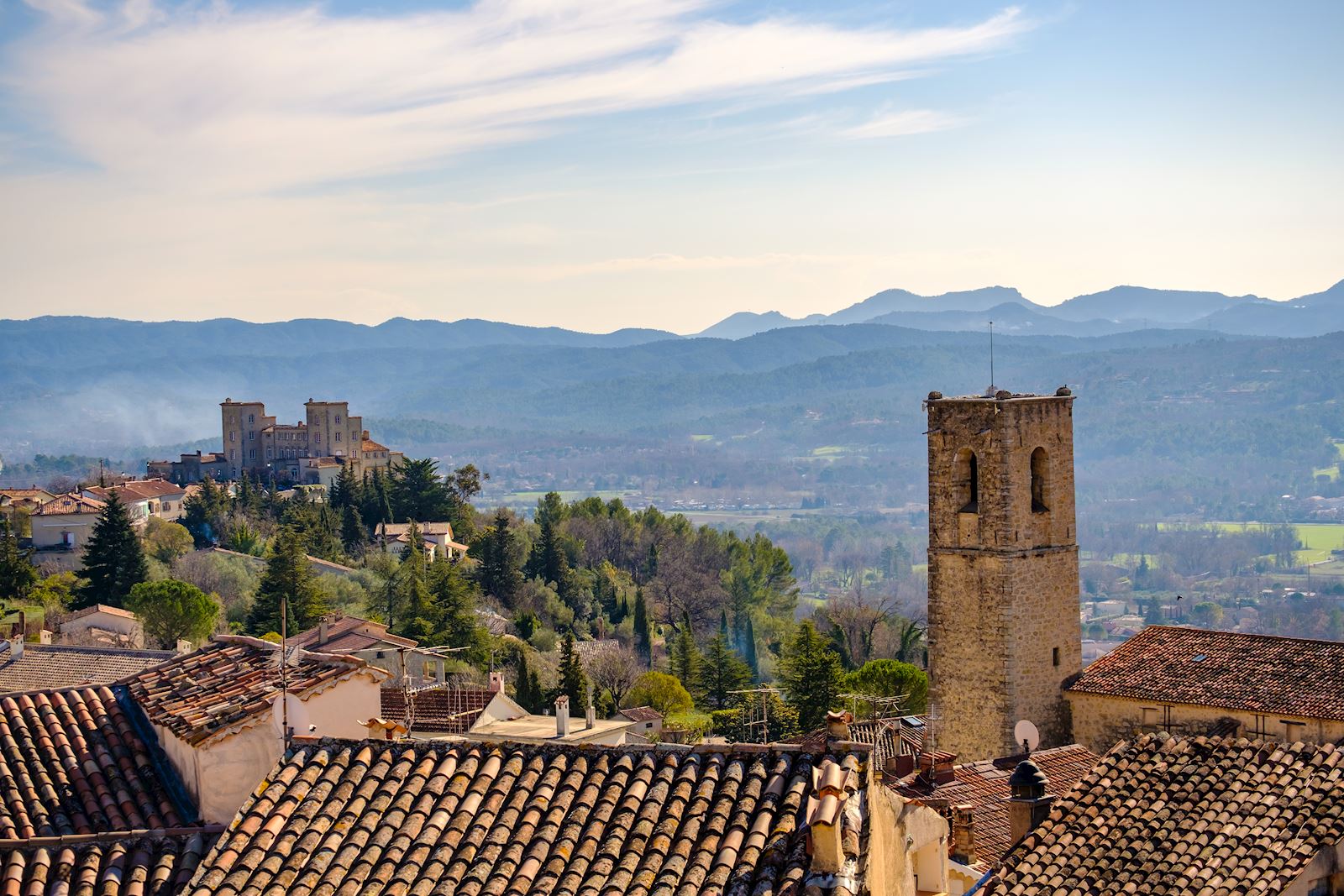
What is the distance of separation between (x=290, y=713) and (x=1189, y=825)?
20.2 feet

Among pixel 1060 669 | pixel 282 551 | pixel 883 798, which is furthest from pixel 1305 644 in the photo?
pixel 282 551

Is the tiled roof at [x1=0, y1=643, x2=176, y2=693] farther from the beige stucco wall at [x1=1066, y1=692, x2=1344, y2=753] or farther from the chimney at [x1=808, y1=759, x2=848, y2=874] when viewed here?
the chimney at [x1=808, y1=759, x2=848, y2=874]

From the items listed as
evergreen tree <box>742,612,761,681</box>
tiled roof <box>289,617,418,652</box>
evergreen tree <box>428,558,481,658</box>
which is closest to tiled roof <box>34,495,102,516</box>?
evergreen tree <box>428,558,481,658</box>

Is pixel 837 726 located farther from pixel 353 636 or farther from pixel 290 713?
pixel 353 636

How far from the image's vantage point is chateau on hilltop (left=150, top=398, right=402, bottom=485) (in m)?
88.1

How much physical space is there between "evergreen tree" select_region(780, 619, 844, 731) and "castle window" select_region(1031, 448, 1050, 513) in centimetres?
1403

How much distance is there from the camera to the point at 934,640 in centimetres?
2759

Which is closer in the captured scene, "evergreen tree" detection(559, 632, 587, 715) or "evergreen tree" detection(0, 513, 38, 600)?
"evergreen tree" detection(559, 632, 587, 715)

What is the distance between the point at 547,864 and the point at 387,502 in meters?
65.8

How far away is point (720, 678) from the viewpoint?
169ft

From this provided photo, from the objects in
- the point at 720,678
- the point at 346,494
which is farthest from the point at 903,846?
the point at 346,494

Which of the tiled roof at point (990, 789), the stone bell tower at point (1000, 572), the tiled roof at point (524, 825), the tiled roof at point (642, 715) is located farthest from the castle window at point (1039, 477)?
the tiled roof at point (524, 825)

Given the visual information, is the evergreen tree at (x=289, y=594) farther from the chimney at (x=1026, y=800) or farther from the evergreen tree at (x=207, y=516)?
the chimney at (x=1026, y=800)

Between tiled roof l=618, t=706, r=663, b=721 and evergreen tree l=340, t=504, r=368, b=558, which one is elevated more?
evergreen tree l=340, t=504, r=368, b=558
